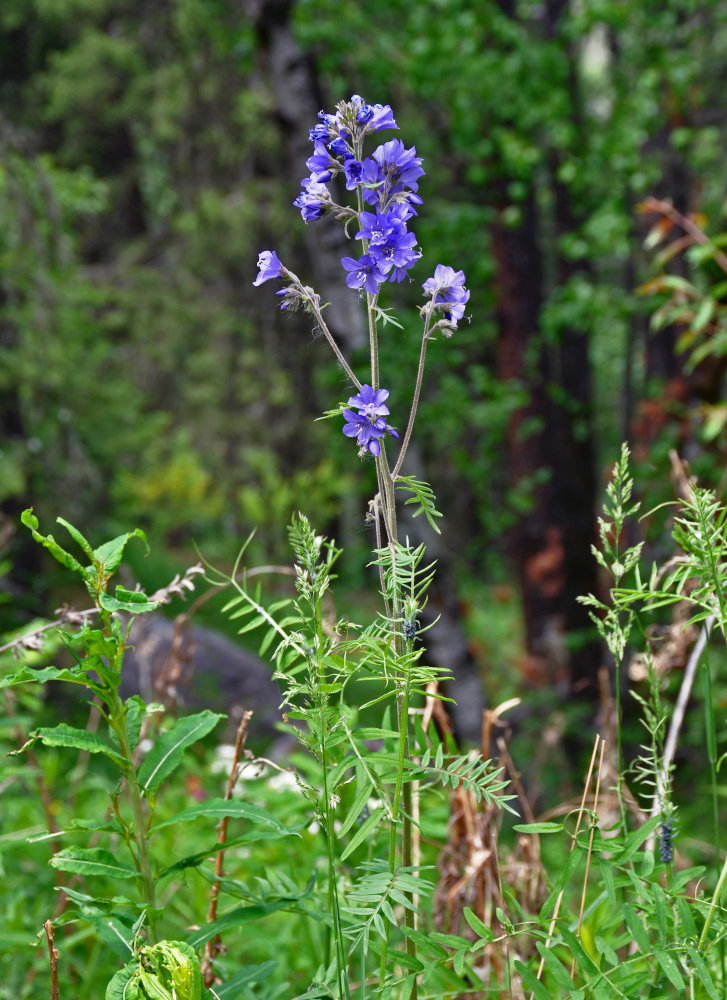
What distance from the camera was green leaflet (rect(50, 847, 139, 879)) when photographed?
1194mm

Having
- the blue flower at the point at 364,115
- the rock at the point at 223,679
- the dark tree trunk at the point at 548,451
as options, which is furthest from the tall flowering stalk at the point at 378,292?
the dark tree trunk at the point at 548,451

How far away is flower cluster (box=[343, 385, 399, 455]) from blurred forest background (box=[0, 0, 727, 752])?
0.34 meters

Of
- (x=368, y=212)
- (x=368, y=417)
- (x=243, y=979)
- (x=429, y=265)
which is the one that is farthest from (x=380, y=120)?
(x=429, y=265)

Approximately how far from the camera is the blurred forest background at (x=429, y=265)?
5.20m

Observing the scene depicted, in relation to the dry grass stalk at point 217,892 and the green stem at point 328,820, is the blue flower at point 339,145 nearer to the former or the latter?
the green stem at point 328,820

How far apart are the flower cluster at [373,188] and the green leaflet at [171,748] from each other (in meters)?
0.68

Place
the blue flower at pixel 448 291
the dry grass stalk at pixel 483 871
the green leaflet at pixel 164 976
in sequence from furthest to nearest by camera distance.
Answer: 1. the dry grass stalk at pixel 483 871
2. the blue flower at pixel 448 291
3. the green leaflet at pixel 164 976

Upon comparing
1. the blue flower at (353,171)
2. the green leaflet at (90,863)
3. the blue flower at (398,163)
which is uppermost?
the blue flower at (398,163)

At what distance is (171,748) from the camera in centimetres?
132

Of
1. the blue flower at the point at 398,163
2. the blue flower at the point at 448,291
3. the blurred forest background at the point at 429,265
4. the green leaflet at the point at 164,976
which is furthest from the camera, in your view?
the blurred forest background at the point at 429,265

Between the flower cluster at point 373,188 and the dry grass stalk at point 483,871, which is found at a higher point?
the flower cluster at point 373,188

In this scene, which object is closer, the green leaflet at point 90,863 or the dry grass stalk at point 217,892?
the green leaflet at point 90,863

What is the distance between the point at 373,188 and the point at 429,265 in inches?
212

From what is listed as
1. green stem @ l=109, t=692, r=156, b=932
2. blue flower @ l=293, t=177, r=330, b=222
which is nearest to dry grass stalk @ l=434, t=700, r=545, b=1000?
green stem @ l=109, t=692, r=156, b=932
